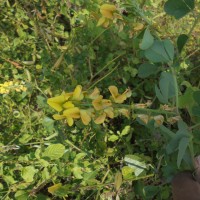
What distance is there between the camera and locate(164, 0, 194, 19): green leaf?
2.85ft

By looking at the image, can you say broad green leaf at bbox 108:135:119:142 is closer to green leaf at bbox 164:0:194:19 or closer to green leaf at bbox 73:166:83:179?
green leaf at bbox 73:166:83:179

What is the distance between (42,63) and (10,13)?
1.30ft

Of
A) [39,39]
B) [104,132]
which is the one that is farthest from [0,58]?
[104,132]

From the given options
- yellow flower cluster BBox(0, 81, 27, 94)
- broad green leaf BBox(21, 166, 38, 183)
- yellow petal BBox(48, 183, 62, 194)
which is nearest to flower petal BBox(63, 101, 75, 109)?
yellow petal BBox(48, 183, 62, 194)

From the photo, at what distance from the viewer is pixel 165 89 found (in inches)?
36.5

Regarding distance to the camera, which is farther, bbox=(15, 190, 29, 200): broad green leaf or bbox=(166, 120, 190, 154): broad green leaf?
bbox=(15, 190, 29, 200): broad green leaf

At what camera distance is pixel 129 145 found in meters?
1.64

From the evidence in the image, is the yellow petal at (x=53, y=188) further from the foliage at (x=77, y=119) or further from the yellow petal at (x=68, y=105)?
the yellow petal at (x=68, y=105)

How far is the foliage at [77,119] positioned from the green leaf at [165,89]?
6 cm

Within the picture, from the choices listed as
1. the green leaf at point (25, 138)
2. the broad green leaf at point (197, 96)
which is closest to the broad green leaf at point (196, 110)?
the broad green leaf at point (197, 96)

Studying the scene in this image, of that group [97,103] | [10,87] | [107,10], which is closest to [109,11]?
[107,10]

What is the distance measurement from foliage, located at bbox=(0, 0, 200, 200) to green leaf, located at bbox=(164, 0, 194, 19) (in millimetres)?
138

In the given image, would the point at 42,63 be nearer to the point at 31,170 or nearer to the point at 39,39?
the point at 39,39

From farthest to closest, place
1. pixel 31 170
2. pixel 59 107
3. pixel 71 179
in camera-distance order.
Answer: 1. pixel 71 179
2. pixel 31 170
3. pixel 59 107
